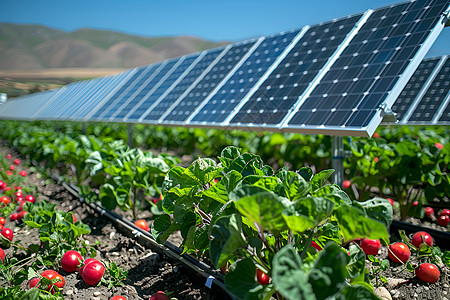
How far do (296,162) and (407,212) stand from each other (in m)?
1.64

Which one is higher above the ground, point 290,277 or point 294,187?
point 294,187

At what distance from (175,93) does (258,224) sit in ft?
19.1

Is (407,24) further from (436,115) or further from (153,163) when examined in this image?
(153,163)

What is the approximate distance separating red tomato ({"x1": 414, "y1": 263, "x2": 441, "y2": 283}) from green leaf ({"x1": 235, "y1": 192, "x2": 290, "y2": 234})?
1601 millimetres

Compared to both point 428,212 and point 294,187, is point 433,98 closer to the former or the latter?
point 428,212

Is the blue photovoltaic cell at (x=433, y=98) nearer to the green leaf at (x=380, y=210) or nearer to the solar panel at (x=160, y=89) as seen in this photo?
the green leaf at (x=380, y=210)

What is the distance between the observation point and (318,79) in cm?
421

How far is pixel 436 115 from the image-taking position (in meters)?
5.64

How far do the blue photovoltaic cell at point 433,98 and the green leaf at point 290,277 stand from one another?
5114 millimetres

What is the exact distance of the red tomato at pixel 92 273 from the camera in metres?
2.39

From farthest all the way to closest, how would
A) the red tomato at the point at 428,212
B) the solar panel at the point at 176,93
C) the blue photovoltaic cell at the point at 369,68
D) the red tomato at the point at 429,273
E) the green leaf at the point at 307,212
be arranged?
the solar panel at the point at 176,93
the red tomato at the point at 428,212
the blue photovoltaic cell at the point at 369,68
the red tomato at the point at 429,273
the green leaf at the point at 307,212

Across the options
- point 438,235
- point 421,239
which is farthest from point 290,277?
point 438,235

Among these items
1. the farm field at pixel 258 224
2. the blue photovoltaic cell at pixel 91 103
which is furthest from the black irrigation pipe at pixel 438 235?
the blue photovoltaic cell at pixel 91 103

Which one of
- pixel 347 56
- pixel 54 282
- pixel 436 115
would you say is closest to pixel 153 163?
pixel 54 282
